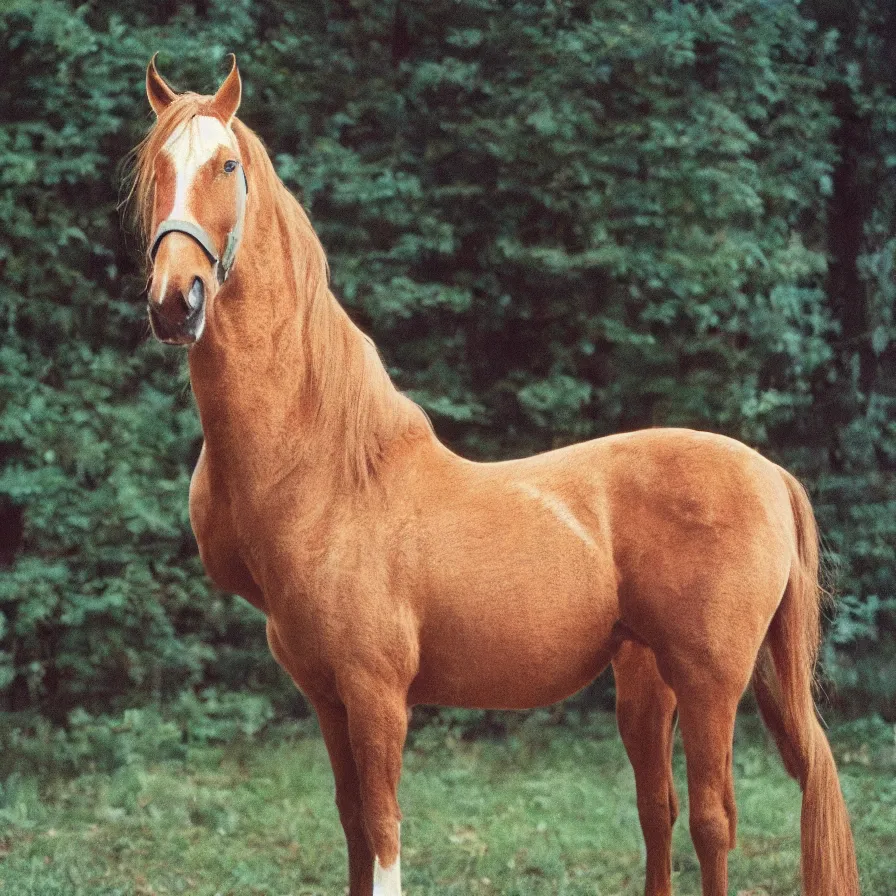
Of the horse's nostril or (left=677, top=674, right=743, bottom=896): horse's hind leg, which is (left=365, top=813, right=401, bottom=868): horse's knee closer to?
(left=677, top=674, right=743, bottom=896): horse's hind leg

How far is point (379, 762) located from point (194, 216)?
1551 mm

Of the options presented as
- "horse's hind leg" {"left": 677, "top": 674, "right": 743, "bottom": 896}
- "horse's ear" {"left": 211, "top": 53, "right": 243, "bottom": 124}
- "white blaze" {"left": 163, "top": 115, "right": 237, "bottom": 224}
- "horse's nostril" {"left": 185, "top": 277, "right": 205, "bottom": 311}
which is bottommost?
"horse's hind leg" {"left": 677, "top": 674, "right": 743, "bottom": 896}

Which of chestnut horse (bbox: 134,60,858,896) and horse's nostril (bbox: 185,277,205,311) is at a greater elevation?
horse's nostril (bbox: 185,277,205,311)

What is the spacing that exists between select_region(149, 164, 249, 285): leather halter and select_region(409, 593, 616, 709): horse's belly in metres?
1.13

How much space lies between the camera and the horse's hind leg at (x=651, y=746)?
3.74m

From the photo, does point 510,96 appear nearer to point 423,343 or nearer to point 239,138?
point 423,343

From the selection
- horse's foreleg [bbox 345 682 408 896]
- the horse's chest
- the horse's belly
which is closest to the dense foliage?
the horse's chest

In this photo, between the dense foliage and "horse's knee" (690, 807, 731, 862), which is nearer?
"horse's knee" (690, 807, 731, 862)

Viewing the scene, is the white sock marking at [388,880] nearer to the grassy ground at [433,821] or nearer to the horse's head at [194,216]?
the horse's head at [194,216]

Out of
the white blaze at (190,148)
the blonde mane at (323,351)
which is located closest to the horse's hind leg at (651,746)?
the blonde mane at (323,351)

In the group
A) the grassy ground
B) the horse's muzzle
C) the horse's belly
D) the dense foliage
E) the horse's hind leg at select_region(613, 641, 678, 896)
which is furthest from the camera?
the dense foliage

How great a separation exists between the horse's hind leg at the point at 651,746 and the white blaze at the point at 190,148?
189cm

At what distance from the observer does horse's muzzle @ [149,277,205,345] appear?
2986 mm

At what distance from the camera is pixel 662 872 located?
3717 mm
